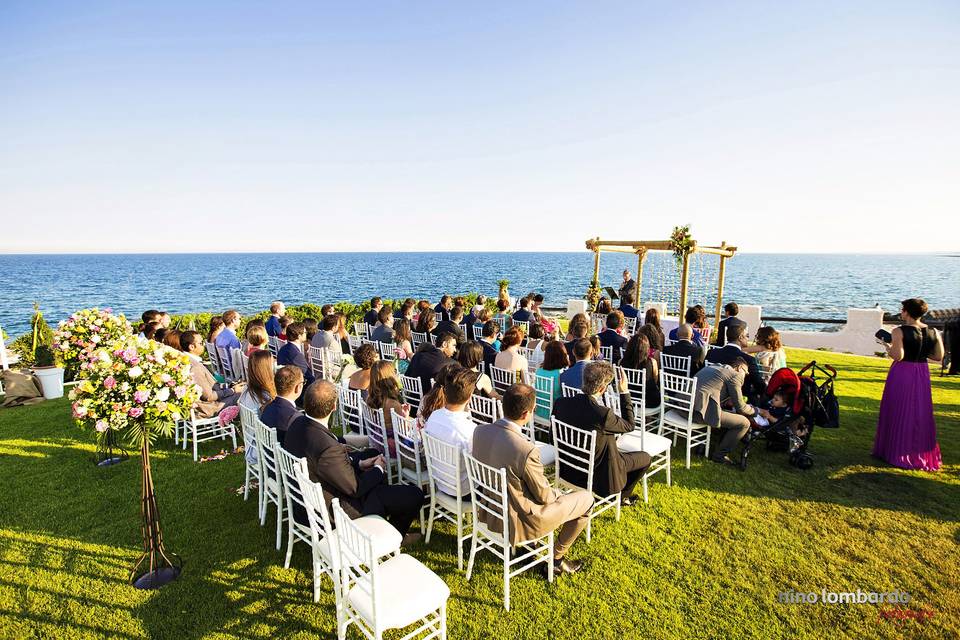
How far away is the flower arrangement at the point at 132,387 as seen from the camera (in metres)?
3.21

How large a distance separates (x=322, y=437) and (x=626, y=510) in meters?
2.94

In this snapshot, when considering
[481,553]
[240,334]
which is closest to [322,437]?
[481,553]

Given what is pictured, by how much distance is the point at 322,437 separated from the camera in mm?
3311

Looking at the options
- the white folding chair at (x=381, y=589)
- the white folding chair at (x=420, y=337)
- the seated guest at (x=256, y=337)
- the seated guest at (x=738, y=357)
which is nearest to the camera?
the white folding chair at (x=381, y=589)

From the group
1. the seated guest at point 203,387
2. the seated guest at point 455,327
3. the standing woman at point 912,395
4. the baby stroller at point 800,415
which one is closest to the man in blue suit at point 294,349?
the seated guest at point 203,387

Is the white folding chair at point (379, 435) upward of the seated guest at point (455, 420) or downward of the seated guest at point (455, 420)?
downward

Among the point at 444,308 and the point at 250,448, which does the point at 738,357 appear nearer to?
the point at 250,448

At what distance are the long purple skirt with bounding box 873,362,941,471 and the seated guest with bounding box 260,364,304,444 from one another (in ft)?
21.0

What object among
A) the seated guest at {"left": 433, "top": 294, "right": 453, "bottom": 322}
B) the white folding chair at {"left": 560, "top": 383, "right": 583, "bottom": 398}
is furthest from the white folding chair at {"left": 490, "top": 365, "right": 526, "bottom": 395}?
the seated guest at {"left": 433, "top": 294, "right": 453, "bottom": 322}

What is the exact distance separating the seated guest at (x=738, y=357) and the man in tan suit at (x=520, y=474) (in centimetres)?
356

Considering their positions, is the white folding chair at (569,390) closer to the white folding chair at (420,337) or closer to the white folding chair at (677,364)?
the white folding chair at (677,364)

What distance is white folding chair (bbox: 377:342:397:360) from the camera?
778cm

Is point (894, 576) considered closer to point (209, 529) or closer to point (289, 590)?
point (289, 590)

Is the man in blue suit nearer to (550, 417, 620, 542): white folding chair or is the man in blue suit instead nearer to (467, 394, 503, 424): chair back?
(467, 394, 503, 424): chair back
